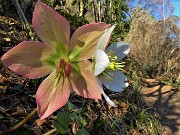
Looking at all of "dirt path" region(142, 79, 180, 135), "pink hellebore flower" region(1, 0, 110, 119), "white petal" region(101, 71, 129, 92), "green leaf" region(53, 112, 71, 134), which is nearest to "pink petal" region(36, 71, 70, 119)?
"pink hellebore flower" region(1, 0, 110, 119)

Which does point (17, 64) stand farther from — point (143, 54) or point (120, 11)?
point (120, 11)

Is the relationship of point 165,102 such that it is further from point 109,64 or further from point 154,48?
point 109,64

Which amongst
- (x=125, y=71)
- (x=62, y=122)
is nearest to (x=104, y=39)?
(x=62, y=122)

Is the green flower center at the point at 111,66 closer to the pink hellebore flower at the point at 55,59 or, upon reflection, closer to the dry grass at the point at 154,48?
the pink hellebore flower at the point at 55,59

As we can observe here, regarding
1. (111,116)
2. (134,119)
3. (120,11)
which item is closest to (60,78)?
(111,116)

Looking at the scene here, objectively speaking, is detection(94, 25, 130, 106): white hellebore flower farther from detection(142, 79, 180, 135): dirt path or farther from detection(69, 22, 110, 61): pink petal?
detection(142, 79, 180, 135): dirt path

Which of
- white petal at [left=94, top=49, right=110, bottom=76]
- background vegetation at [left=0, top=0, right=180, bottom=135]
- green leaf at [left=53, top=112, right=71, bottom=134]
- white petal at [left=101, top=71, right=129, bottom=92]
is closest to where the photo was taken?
white petal at [left=94, top=49, right=110, bottom=76]
